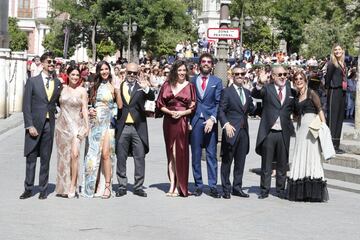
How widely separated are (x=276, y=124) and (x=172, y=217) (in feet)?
8.23

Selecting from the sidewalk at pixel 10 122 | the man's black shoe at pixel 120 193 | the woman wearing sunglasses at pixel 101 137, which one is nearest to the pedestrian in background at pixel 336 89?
the woman wearing sunglasses at pixel 101 137

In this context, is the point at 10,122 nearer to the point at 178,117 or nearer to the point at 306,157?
the point at 178,117

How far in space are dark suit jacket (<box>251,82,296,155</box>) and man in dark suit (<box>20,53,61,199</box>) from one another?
9.16 ft

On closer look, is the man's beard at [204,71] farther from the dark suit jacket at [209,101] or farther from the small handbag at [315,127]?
the small handbag at [315,127]

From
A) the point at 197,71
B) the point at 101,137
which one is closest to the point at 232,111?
the point at 101,137

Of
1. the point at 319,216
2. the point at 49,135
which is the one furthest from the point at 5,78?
the point at 319,216

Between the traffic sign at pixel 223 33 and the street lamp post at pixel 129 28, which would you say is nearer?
the traffic sign at pixel 223 33

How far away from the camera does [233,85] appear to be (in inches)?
530

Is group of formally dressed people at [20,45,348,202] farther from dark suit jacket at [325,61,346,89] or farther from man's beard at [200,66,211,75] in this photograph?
dark suit jacket at [325,61,346,89]

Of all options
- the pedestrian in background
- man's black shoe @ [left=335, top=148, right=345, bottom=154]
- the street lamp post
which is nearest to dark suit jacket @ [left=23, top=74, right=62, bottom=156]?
the pedestrian in background

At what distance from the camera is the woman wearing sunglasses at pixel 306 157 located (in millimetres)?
13164

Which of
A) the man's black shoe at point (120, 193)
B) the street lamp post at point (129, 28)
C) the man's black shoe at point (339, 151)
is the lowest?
the man's black shoe at point (120, 193)

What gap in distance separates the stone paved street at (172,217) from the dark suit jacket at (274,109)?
3.07ft

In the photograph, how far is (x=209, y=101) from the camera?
13.4 metres
